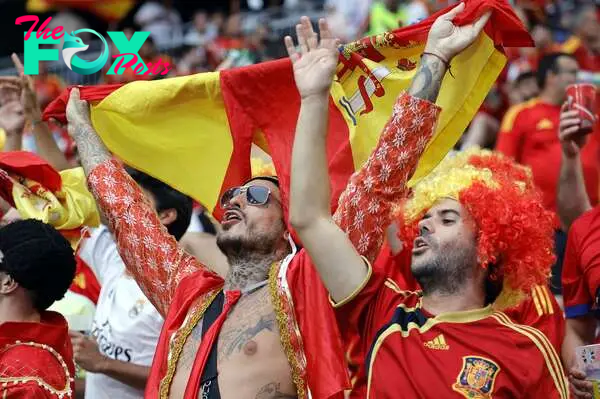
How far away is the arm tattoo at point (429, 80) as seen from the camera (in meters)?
4.46

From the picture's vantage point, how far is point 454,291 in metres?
4.67

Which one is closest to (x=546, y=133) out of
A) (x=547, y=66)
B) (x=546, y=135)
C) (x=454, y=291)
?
(x=546, y=135)

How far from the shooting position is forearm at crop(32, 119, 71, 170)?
6199mm

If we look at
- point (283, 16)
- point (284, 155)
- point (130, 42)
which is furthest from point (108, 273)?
point (283, 16)

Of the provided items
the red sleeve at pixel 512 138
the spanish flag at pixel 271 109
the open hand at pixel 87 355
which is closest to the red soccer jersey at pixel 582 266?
the spanish flag at pixel 271 109

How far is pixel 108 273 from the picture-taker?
21.1 ft

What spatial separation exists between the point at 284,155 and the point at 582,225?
138 centimetres

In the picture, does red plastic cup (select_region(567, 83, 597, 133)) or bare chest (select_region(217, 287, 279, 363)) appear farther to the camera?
red plastic cup (select_region(567, 83, 597, 133))

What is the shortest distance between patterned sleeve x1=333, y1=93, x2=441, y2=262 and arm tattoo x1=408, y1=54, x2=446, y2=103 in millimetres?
28

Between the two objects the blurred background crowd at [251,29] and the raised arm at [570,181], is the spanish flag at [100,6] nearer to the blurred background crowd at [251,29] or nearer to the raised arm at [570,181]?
the blurred background crowd at [251,29]

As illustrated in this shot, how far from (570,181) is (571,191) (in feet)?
0.25

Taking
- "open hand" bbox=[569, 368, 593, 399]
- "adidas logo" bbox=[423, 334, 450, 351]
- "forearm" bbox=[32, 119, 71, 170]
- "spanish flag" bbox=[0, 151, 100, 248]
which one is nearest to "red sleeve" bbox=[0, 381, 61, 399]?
"spanish flag" bbox=[0, 151, 100, 248]

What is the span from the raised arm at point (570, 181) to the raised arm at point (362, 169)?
164 cm

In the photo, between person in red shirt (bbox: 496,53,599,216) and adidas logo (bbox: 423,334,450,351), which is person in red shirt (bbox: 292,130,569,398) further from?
person in red shirt (bbox: 496,53,599,216)
